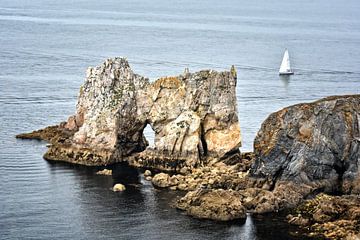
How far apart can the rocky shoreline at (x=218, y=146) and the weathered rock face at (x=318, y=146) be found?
9cm

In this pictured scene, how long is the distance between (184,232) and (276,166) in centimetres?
1308

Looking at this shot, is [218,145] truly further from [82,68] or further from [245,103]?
[82,68]

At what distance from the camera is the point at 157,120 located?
82.1 metres

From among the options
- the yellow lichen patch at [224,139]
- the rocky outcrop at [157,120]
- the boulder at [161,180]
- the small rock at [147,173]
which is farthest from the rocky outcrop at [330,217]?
the small rock at [147,173]

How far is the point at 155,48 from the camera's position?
192 m

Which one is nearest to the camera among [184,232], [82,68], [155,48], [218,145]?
[184,232]

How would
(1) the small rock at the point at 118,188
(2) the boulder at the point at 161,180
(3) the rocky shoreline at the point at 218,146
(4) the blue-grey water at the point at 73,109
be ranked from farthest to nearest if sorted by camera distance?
(2) the boulder at the point at 161,180, (1) the small rock at the point at 118,188, (3) the rocky shoreline at the point at 218,146, (4) the blue-grey water at the point at 73,109

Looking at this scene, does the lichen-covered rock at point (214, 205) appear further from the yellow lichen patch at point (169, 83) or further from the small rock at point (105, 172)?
the yellow lichen patch at point (169, 83)

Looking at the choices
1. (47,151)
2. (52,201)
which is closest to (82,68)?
(47,151)

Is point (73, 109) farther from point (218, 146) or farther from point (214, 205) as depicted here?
point (214, 205)

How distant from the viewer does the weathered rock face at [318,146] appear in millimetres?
68012

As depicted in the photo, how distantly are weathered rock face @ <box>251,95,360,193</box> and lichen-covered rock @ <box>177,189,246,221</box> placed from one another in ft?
18.6

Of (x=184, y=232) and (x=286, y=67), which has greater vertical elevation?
(x=286, y=67)

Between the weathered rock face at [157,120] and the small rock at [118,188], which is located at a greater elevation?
the weathered rock face at [157,120]
